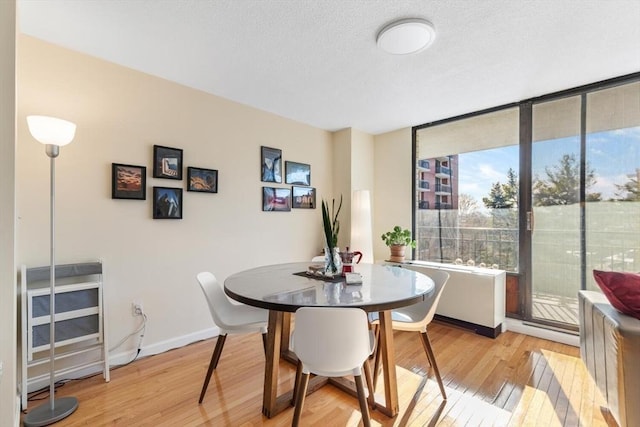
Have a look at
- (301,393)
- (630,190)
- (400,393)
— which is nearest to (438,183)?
(630,190)

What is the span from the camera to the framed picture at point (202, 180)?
276 centimetres

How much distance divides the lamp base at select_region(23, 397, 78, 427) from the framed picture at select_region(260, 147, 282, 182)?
238 centimetres

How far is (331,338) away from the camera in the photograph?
135 cm

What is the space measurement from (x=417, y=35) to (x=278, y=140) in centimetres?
199

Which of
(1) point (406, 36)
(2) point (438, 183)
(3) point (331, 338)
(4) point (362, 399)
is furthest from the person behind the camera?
(2) point (438, 183)

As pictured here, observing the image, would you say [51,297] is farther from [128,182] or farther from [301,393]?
[301,393]

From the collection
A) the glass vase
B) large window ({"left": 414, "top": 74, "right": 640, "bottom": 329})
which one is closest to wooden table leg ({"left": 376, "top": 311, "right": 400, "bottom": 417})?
the glass vase

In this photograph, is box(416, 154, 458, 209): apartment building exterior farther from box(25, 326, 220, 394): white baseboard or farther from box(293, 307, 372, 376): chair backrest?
box(25, 326, 220, 394): white baseboard

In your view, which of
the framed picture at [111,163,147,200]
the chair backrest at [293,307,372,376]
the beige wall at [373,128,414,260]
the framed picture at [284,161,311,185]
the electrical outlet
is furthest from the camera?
the beige wall at [373,128,414,260]

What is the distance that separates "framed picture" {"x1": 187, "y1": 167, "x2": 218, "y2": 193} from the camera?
2.76m

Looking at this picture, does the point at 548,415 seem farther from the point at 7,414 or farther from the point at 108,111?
the point at 108,111

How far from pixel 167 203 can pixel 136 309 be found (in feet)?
3.07

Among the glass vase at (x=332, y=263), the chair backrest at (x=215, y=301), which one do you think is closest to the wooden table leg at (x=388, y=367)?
the glass vase at (x=332, y=263)

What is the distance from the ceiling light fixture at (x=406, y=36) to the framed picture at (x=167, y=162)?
1967 mm
